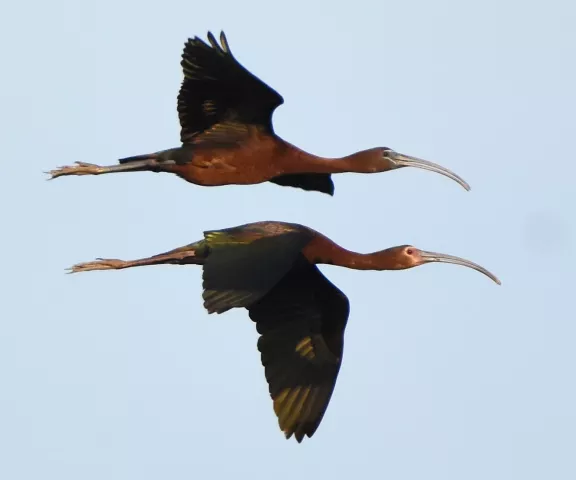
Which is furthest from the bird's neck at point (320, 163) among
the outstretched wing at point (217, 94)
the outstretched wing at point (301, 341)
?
the outstretched wing at point (301, 341)


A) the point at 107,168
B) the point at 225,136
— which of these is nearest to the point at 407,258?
the point at 225,136

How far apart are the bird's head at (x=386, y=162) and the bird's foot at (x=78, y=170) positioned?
271 centimetres

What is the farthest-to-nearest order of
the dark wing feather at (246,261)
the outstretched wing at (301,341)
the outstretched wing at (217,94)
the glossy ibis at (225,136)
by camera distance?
the outstretched wing at (301,341) < the glossy ibis at (225,136) < the outstretched wing at (217,94) < the dark wing feather at (246,261)

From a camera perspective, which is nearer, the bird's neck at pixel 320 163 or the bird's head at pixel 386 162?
the bird's neck at pixel 320 163

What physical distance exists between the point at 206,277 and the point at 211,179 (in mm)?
1838

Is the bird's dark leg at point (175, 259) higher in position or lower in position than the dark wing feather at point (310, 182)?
lower

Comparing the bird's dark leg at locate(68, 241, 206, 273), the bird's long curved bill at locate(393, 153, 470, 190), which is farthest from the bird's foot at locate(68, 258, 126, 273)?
the bird's long curved bill at locate(393, 153, 470, 190)

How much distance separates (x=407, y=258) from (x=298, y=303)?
4.07ft

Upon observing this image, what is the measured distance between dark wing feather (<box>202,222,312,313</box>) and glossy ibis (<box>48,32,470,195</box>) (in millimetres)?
617

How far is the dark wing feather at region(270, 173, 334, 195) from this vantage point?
997 inches

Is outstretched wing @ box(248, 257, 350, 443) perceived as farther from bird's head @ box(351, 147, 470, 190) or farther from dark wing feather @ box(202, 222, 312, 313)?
bird's head @ box(351, 147, 470, 190)

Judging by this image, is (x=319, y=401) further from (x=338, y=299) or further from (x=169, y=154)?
(x=169, y=154)

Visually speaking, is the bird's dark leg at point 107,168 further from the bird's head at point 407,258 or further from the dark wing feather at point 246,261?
the bird's head at point 407,258

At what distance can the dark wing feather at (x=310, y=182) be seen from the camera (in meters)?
25.3
